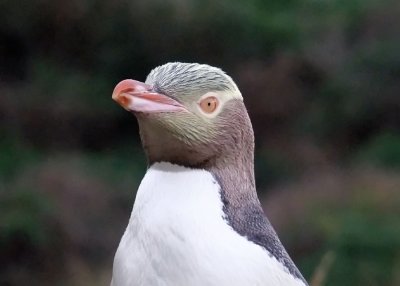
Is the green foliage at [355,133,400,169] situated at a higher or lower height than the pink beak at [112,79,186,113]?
higher

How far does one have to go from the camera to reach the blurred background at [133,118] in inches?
68.6

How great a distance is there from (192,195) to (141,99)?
0.08m

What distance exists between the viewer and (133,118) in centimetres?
182

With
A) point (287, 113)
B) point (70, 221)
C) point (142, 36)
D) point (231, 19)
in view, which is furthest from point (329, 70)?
point (70, 221)

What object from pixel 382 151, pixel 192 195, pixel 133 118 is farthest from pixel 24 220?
pixel 192 195

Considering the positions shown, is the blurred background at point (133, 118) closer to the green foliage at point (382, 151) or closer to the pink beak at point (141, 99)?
the green foliage at point (382, 151)

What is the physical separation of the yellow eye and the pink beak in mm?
20

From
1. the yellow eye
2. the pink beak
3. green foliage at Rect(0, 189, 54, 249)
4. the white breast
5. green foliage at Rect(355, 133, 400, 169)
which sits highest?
green foliage at Rect(355, 133, 400, 169)

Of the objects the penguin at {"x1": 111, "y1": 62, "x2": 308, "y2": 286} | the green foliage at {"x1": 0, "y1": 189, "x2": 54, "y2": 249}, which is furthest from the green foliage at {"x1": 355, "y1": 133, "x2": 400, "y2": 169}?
the penguin at {"x1": 111, "y1": 62, "x2": 308, "y2": 286}

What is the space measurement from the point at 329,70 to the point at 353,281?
45cm

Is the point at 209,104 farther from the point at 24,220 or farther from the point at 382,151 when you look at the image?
Result: the point at 382,151

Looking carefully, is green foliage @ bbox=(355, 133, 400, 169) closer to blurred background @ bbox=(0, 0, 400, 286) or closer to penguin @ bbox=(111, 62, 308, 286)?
blurred background @ bbox=(0, 0, 400, 286)

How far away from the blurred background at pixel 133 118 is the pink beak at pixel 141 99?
3.53 feet

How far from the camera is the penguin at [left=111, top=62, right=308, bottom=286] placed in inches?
25.6
